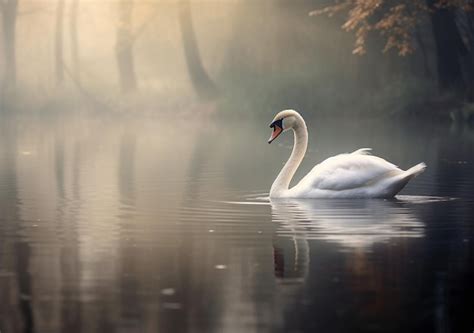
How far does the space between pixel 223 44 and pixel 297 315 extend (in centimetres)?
5121

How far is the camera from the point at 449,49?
119 ft

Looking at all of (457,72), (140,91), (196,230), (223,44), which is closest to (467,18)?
(457,72)

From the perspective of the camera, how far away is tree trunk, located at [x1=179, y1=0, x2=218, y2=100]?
4650 cm

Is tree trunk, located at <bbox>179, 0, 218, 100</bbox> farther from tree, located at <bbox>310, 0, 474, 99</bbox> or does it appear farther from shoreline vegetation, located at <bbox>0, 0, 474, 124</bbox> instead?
tree, located at <bbox>310, 0, 474, 99</bbox>

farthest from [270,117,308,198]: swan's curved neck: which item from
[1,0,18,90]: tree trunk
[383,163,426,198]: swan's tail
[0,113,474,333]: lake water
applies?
[1,0,18,90]: tree trunk

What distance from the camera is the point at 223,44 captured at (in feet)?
191

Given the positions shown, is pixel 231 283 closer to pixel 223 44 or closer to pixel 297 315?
pixel 297 315

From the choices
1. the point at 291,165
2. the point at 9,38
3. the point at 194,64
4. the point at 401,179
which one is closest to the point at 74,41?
the point at 9,38

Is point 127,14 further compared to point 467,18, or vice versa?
point 127,14

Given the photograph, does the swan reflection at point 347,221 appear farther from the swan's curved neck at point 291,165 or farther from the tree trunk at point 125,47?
the tree trunk at point 125,47

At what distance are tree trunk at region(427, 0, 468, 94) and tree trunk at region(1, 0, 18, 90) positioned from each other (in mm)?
24170

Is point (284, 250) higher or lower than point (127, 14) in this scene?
lower

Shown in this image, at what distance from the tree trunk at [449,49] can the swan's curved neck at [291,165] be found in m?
20.2

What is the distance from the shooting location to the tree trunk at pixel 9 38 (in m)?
→ 56.1
